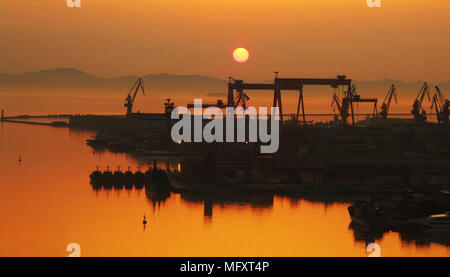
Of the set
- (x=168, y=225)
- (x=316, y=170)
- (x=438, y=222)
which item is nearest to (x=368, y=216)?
(x=438, y=222)

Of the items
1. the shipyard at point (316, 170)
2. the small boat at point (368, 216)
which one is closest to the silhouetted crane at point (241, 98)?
the shipyard at point (316, 170)

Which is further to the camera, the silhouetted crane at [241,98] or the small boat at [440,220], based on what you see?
the silhouetted crane at [241,98]

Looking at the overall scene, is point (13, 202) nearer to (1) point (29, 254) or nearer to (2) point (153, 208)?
(2) point (153, 208)

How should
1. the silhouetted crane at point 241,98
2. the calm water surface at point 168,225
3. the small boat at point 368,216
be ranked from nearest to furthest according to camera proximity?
1. the calm water surface at point 168,225
2. the small boat at point 368,216
3. the silhouetted crane at point 241,98

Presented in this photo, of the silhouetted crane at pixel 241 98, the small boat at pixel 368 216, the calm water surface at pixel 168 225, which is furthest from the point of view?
the silhouetted crane at pixel 241 98

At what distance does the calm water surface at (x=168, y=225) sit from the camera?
2367cm

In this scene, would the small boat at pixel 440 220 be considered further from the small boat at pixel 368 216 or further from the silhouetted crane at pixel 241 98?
the silhouetted crane at pixel 241 98

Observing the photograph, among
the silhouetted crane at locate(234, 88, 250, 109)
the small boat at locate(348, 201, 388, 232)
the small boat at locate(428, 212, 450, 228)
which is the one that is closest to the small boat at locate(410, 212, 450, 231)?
the small boat at locate(428, 212, 450, 228)

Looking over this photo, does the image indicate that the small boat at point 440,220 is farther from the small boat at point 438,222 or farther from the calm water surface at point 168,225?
the calm water surface at point 168,225

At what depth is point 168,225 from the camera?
90.4ft

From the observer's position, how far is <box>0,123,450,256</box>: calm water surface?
77.7 feet

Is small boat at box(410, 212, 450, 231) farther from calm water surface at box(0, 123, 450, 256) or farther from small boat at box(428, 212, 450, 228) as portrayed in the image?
calm water surface at box(0, 123, 450, 256)
